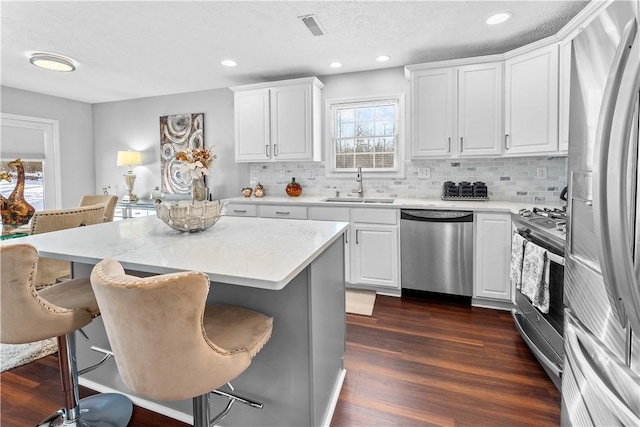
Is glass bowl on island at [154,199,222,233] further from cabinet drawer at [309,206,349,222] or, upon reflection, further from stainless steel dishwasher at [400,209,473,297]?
stainless steel dishwasher at [400,209,473,297]

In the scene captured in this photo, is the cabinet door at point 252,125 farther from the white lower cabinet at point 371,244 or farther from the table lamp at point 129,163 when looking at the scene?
the table lamp at point 129,163

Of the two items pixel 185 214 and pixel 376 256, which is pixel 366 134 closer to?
pixel 376 256

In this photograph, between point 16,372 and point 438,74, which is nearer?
point 16,372

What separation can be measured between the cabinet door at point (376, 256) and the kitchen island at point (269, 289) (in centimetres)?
156

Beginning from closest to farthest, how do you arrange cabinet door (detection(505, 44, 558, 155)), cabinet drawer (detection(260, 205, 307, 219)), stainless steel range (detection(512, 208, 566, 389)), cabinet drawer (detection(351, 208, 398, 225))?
1. stainless steel range (detection(512, 208, 566, 389))
2. cabinet door (detection(505, 44, 558, 155))
3. cabinet drawer (detection(351, 208, 398, 225))
4. cabinet drawer (detection(260, 205, 307, 219))

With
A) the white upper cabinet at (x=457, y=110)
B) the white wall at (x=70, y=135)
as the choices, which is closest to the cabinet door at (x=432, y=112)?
the white upper cabinet at (x=457, y=110)

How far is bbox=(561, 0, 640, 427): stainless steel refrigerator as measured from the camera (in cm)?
71

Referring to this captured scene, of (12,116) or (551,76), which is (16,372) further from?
(551,76)

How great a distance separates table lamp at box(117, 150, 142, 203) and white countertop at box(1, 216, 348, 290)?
10.6 ft

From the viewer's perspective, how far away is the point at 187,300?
0.86 m

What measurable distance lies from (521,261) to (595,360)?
1.46 m

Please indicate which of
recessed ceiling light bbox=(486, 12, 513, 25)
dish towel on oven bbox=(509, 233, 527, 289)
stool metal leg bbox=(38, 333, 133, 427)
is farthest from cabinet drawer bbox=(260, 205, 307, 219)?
recessed ceiling light bbox=(486, 12, 513, 25)

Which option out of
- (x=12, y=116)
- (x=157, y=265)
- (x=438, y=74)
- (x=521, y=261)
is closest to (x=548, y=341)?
(x=521, y=261)

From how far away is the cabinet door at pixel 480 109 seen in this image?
3.07m
